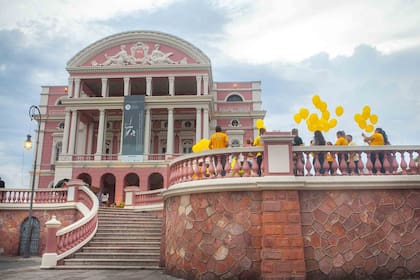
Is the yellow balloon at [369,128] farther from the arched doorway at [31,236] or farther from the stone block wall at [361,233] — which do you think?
the arched doorway at [31,236]

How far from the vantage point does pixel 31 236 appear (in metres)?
15.0

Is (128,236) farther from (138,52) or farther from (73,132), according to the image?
(138,52)

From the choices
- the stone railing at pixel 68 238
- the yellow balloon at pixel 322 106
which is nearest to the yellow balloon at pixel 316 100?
the yellow balloon at pixel 322 106

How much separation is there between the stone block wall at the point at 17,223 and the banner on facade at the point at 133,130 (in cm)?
1432

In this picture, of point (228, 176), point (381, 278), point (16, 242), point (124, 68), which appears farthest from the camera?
point (124, 68)

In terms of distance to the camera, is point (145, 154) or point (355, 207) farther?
point (145, 154)

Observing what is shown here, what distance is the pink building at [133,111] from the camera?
29.8 meters

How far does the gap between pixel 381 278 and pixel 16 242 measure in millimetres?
14030

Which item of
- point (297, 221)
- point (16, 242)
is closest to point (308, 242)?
point (297, 221)

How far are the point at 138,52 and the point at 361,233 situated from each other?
29304mm

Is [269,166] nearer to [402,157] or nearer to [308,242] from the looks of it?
[308,242]

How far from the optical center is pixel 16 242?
15.0 meters

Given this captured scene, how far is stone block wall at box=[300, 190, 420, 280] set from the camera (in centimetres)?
673

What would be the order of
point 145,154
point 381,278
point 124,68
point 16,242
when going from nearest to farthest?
1. point 381,278
2. point 16,242
3. point 145,154
4. point 124,68
